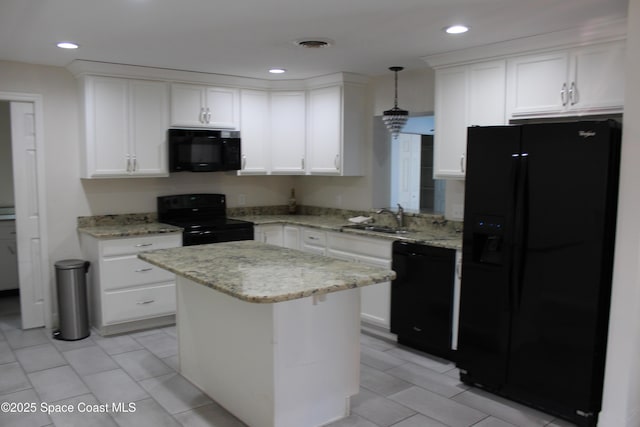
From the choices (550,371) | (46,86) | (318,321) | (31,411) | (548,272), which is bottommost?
(31,411)

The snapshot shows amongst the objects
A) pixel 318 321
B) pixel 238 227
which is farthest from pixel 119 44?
pixel 318 321

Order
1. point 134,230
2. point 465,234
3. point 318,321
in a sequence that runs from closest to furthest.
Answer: point 318,321 < point 465,234 < point 134,230

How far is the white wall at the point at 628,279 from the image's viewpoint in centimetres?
266

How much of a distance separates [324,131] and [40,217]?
2.75 metres

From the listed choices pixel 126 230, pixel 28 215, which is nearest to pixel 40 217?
pixel 28 215

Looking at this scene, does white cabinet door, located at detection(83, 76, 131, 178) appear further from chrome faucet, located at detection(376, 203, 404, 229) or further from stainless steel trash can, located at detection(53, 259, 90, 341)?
chrome faucet, located at detection(376, 203, 404, 229)

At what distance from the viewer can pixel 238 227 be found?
5016 millimetres

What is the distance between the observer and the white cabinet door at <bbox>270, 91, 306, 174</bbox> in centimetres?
541

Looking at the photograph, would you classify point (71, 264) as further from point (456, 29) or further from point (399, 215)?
point (456, 29)

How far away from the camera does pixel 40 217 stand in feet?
15.0

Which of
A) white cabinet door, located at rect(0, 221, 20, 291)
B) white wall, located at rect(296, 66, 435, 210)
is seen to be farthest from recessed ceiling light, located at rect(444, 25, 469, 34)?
white cabinet door, located at rect(0, 221, 20, 291)

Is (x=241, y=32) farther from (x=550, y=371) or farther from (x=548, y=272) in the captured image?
(x=550, y=371)

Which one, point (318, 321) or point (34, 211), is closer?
point (318, 321)

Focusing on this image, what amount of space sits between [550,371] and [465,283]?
0.72 m
